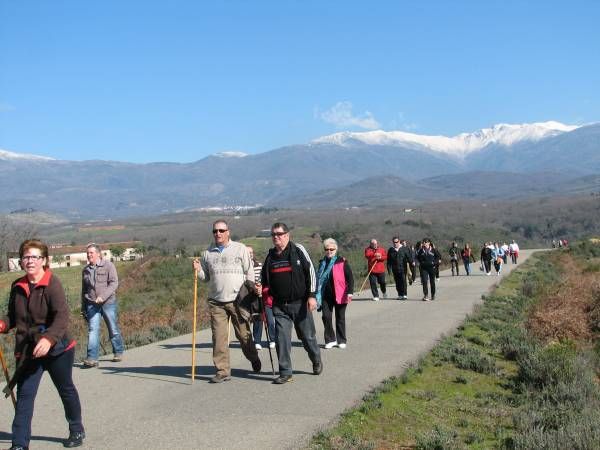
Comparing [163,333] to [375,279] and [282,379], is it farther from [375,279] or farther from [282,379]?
[375,279]

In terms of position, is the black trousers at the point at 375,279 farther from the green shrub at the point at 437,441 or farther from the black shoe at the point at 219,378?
the green shrub at the point at 437,441

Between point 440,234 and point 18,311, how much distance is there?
99.9 m

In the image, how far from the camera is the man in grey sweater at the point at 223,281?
9.16 metres

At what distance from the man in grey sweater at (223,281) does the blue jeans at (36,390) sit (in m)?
2.59

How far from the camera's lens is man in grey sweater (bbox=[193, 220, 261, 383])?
9156 mm

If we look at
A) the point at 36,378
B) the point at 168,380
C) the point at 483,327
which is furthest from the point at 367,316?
the point at 36,378

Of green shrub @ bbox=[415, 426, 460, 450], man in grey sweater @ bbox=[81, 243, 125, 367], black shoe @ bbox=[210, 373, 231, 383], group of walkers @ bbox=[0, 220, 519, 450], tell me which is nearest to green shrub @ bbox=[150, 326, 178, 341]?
group of walkers @ bbox=[0, 220, 519, 450]

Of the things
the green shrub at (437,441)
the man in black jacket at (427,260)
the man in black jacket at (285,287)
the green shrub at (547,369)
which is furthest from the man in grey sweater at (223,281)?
the man in black jacket at (427,260)

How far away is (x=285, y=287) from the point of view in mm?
9148

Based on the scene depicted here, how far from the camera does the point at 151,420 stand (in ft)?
25.1

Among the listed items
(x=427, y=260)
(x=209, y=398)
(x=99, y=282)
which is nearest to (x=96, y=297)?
(x=99, y=282)

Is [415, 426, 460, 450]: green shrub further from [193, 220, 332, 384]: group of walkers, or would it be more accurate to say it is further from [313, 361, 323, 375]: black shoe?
[313, 361, 323, 375]: black shoe

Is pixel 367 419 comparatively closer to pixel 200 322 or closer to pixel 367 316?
pixel 367 316

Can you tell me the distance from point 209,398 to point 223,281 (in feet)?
4.57
